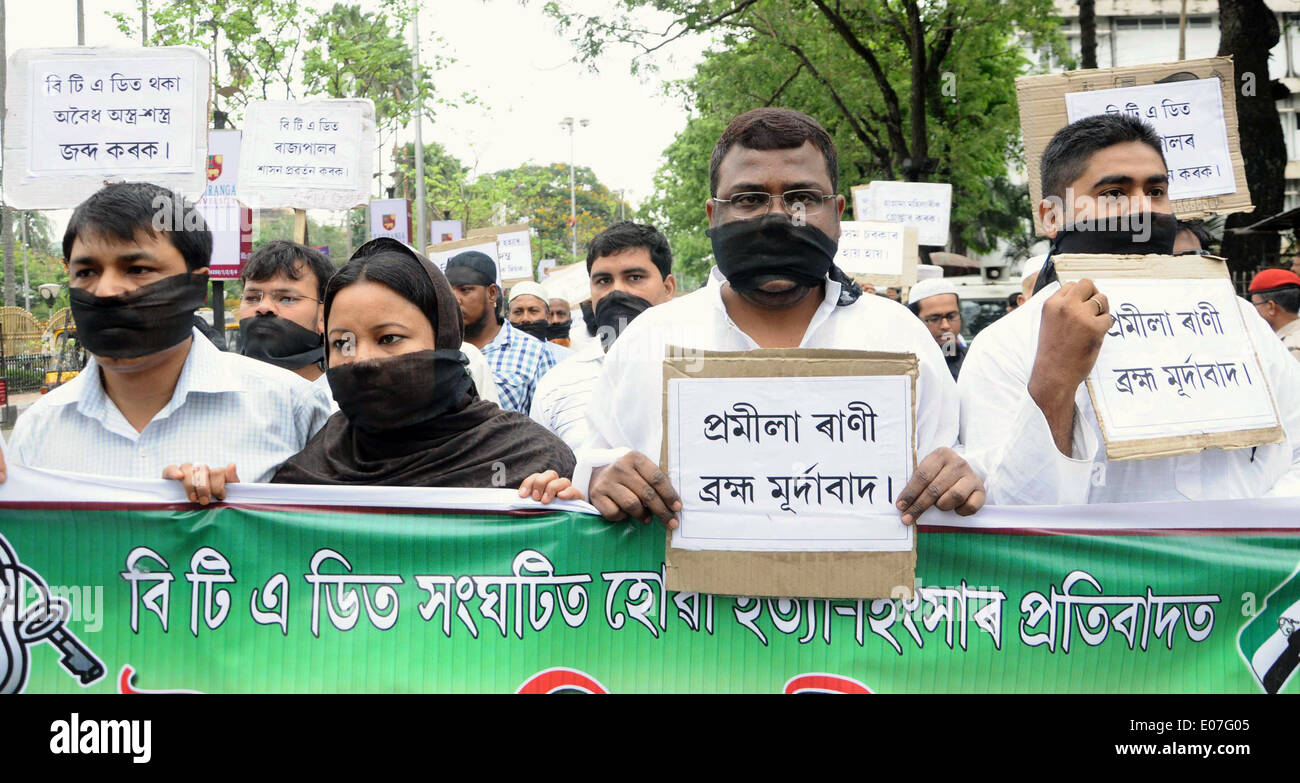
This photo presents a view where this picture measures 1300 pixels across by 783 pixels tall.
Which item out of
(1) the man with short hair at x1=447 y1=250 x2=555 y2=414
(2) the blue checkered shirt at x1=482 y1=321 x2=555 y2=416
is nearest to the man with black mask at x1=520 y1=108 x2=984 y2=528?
(2) the blue checkered shirt at x1=482 y1=321 x2=555 y2=416

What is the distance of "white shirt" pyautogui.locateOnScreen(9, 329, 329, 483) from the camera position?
2.94 metres

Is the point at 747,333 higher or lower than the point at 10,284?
lower

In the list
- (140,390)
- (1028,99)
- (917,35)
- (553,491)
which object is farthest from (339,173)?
(917,35)

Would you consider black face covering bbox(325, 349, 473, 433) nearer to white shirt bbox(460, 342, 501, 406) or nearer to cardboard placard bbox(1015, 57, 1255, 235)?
white shirt bbox(460, 342, 501, 406)

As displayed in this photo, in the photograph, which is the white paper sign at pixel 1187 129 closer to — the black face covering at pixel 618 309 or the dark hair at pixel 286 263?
the black face covering at pixel 618 309

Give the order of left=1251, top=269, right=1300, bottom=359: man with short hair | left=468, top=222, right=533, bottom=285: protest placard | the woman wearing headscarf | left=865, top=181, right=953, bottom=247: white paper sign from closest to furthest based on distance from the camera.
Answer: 1. the woman wearing headscarf
2. left=1251, top=269, right=1300, bottom=359: man with short hair
3. left=865, top=181, right=953, bottom=247: white paper sign
4. left=468, top=222, right=533, bottom=285: protest placard

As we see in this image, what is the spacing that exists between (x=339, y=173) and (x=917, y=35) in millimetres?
14644

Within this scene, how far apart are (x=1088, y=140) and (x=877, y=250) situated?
20.2ft

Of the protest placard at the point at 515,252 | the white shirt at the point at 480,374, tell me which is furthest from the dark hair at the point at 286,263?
the protest placard at the point at 515,252

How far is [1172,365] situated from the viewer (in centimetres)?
264

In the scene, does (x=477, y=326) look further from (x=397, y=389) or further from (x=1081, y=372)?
(x=1081, y=372)

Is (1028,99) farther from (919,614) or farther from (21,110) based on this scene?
(21,110)

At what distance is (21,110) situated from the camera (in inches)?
167
